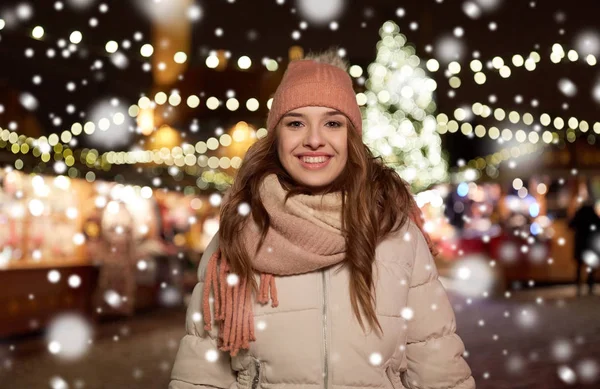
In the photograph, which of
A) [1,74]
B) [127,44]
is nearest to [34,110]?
[1,74]

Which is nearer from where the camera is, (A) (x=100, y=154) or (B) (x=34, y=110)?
(B) (x=34, y=110)

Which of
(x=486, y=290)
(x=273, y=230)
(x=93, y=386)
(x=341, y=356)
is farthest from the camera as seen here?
(x=486, y=290)

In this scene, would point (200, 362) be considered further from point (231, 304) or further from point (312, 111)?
point (312, 111)

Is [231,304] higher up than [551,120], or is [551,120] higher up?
[551,120]

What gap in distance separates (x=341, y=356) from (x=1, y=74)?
27.7ft

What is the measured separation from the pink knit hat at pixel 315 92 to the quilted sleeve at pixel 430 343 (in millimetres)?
540

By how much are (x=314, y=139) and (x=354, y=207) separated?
0.78ft

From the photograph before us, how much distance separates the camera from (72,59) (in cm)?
774

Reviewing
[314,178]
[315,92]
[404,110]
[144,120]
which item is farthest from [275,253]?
[404,110]

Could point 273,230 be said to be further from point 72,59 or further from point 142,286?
point 142,286

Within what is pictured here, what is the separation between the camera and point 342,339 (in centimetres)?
201

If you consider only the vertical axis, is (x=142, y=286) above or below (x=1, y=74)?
below

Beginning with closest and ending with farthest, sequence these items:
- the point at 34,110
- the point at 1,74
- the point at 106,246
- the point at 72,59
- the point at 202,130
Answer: the point at 72,59
the point at 1,74
the point at 34,110
the point at 106,246
the point at 202,130

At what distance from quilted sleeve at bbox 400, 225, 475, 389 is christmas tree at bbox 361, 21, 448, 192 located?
61.4ft
